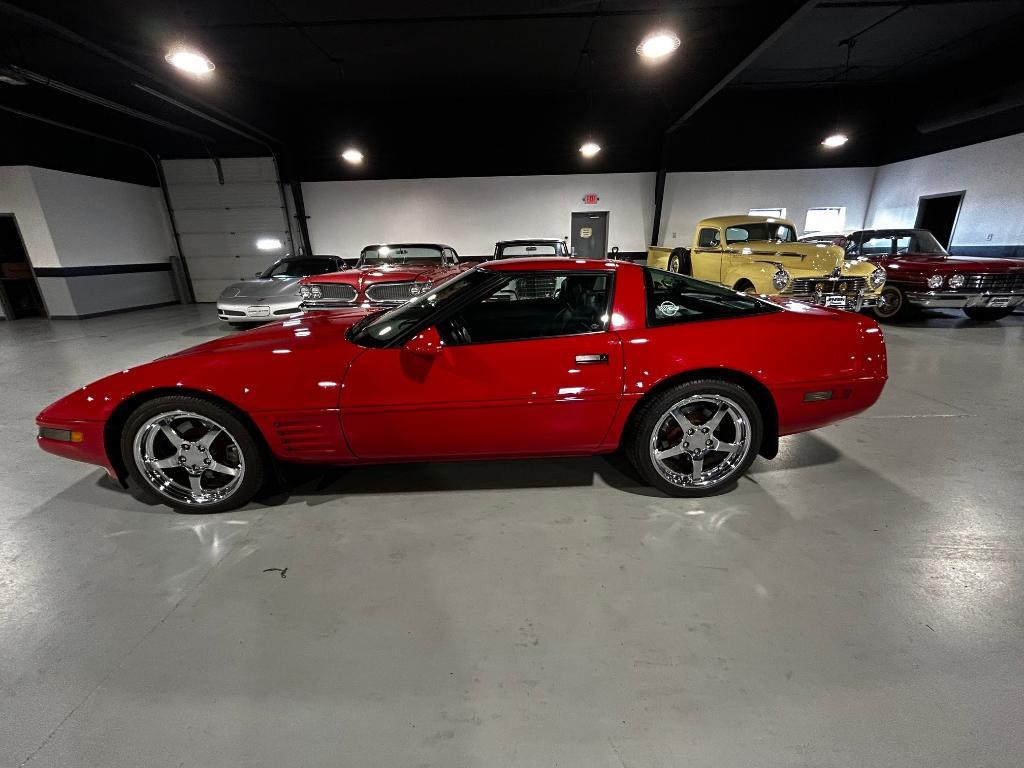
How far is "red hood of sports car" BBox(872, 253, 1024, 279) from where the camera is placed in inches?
250

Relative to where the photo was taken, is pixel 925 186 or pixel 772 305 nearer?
pixel 772 305

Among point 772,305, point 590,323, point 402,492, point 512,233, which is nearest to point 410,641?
point 402,492

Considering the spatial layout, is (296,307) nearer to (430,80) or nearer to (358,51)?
(358,51)

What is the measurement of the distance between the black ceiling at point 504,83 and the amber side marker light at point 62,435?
6593mm

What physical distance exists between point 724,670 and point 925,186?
14.4 metres

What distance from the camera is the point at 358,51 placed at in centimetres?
798

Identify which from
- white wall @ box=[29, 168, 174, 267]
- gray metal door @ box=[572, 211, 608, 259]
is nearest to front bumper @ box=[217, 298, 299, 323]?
white wall @ box=[29, 168, 174, 267]

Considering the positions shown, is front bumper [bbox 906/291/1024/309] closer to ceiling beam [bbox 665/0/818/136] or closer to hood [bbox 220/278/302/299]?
ceiling beam [bbox 665/0/818/136]

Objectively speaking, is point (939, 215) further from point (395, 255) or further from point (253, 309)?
point (253, 309)

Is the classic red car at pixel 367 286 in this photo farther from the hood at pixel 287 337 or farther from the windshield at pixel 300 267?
the hood at pixel 287 337

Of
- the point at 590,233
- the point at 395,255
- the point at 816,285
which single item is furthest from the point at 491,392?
the point at 590,233

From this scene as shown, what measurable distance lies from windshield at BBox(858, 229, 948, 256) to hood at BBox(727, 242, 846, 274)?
2706mm

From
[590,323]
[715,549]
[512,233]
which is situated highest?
[512,233]

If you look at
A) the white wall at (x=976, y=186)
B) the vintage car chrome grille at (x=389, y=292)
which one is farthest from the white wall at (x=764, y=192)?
the vintage car chrome grille at (x=389, y=292)
